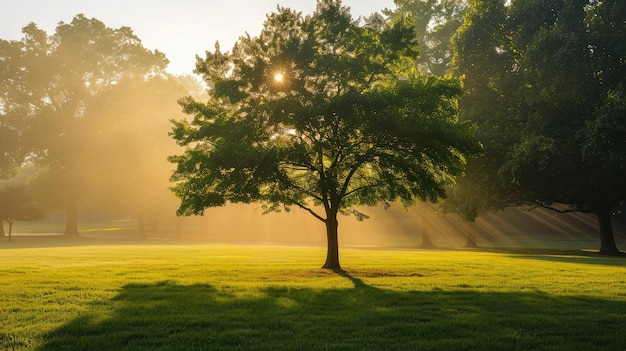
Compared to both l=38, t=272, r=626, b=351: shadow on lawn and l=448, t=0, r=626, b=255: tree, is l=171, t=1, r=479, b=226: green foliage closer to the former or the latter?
l=38, t=272, r=626, b=351: shadow on lawn

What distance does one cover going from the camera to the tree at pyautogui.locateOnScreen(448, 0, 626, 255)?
28.6 m

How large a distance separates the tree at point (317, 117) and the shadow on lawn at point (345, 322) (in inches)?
218

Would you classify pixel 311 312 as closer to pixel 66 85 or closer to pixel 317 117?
pixel 317 117

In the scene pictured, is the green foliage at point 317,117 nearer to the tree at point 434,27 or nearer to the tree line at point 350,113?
the tree line at point 350,113

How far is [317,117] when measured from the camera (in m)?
17.1

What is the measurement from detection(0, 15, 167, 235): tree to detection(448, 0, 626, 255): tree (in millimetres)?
40827

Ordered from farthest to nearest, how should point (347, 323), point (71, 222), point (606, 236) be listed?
point (71, 222) → point (606, 236) → point (347, 323)

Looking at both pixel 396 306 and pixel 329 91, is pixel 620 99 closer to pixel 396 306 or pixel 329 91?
pixel 329 91

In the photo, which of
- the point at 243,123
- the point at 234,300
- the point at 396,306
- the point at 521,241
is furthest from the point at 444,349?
the point at 521,241

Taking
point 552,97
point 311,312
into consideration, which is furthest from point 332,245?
point 552,97

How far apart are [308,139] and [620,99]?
1899 cm

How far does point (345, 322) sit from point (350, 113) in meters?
8.97

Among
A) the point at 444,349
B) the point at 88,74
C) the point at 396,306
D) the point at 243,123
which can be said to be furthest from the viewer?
the point at 88,74

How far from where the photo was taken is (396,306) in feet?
34.9
